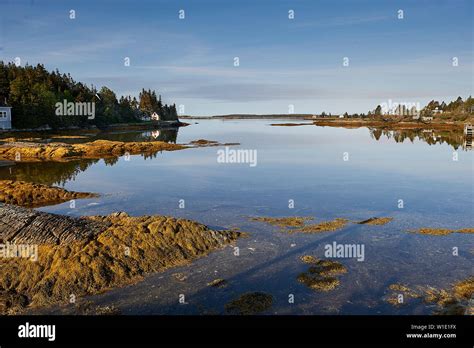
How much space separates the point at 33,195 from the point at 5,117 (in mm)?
66489

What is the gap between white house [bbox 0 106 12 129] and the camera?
81.6 meters

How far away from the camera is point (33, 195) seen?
2742 centimetres

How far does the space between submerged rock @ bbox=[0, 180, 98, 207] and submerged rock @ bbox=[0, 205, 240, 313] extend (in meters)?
9.38

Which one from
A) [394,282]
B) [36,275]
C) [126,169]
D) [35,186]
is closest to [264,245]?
[394,282]

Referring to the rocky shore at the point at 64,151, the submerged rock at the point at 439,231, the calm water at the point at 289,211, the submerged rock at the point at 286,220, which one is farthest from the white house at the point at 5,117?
the submerged rock at the point at 439,231

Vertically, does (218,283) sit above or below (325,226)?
below

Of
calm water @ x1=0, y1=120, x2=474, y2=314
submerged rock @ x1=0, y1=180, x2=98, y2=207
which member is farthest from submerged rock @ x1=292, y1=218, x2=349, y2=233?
submerged rock @ x1=0, y1=180, x2=98, y2=207

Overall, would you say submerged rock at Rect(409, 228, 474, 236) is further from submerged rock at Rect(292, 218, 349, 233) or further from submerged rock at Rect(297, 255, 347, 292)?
submerged rock at Rect(297, 255, 347, 292)

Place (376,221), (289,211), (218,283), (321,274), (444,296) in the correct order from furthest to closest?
1. (289,211)
2. (376,221)
3. (321,274)
4. (218,283)
5. (444,296)

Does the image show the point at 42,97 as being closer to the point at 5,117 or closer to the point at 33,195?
the point at 5,117

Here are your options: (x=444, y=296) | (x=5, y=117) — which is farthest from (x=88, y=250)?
(x=5, y=117)

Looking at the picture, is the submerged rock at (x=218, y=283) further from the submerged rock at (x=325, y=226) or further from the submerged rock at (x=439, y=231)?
the submerged rock at (x=439, y=231)

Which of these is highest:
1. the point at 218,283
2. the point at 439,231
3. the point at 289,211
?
the point at 289,211

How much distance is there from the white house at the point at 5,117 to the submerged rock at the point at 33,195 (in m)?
62.2
